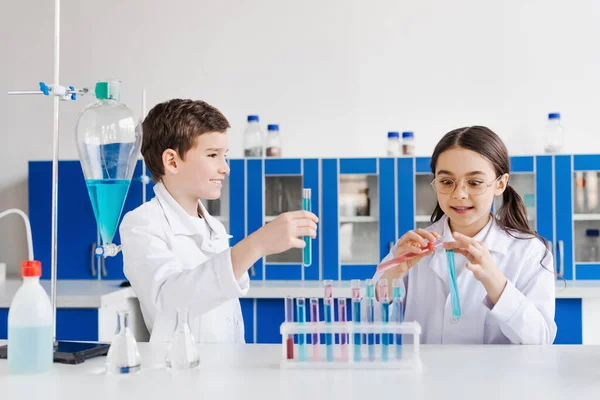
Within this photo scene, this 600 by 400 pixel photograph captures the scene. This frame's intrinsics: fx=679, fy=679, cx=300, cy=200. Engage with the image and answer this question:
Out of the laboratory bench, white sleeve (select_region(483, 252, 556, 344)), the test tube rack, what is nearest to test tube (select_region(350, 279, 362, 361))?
the test tube rack

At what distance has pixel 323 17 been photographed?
411 centimetres

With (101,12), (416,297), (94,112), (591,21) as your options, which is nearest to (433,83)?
(591,21)

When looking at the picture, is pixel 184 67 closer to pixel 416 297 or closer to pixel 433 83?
pixel 433 83

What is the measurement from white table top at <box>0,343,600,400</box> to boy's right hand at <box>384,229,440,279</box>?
0.86 ft

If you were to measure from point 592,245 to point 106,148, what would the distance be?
121 inches

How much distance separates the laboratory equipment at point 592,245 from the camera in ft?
12.2

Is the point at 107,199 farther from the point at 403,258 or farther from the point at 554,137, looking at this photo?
the point at 554,137

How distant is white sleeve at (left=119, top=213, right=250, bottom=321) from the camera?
143 centimetres

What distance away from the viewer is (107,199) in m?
1.43

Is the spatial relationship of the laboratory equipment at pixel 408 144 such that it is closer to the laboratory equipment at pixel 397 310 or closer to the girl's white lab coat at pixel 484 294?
the girl's white lab coat at pixel 484 294

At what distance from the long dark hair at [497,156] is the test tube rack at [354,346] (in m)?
0.65

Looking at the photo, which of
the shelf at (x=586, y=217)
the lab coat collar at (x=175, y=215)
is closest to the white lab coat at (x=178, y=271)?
the lab coat collar at (x=175, y=215)

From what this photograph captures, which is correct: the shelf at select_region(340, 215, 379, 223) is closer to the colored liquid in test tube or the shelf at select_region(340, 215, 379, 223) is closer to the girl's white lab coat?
the girl's white lab coat

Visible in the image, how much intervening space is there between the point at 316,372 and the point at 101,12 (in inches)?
139
